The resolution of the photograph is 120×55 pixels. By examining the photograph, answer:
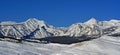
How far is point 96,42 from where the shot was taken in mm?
38875

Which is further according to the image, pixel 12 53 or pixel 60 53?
pixel 12 53

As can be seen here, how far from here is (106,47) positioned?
3728 cm

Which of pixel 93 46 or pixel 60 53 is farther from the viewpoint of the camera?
pixel 93 46

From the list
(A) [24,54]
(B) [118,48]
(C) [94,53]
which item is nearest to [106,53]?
(C) [94,53]

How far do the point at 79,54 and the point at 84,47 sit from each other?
12.5ft

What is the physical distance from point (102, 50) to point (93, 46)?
1458 mm

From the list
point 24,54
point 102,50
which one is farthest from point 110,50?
point 24,54

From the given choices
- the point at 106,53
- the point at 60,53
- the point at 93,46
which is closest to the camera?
the point at 60,53

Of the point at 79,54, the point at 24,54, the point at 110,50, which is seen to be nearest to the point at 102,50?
the point at 110,50

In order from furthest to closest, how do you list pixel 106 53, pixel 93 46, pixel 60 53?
1. pixel 93 46
2. pixel 106 53
3. pixel 60 53

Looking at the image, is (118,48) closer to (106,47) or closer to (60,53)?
(106,47)

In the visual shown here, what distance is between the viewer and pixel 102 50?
118 feet

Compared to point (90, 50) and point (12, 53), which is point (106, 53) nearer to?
point (90, 50)

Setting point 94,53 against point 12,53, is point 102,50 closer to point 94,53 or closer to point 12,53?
point 94,53
